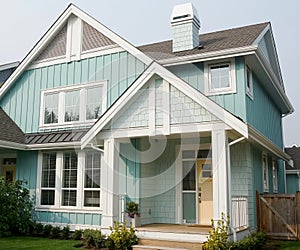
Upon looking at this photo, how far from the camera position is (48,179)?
12852mm

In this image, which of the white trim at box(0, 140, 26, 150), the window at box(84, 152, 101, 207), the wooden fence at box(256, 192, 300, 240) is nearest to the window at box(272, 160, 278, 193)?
the wooden fence at box(256, 192, 300, 240)

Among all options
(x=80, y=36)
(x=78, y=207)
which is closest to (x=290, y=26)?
(x=80, y=36)

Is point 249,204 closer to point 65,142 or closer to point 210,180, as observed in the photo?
point 210,180

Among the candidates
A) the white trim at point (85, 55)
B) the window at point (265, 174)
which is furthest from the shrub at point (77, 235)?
the window at point (265, 174)

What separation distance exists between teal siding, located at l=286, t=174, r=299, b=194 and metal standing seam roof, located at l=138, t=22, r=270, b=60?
872 cm

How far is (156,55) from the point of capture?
13539mm

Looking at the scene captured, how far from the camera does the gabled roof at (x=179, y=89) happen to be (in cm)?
880

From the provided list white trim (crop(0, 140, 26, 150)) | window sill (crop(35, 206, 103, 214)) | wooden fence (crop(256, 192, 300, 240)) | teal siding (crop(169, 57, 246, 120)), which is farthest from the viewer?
white trim (crop(0, 140, 26, 150))

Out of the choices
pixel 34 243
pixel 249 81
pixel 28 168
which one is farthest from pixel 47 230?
pixel 249 81

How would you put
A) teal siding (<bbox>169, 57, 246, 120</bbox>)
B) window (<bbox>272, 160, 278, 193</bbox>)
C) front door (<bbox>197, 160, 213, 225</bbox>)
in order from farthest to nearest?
window (<bbox>272, 160, 278, 193</bbox>), front door (<bbox>197, 160, 213, 225</bbox>), teal siding (<bbox>169, 57, 246, 120</bbox>)

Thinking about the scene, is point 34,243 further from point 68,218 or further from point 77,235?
point 68,218

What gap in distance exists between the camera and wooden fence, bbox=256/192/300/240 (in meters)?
11.5

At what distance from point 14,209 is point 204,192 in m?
6.04

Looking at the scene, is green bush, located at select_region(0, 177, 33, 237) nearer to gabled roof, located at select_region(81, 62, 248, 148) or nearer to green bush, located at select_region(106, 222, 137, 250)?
gabled roof, located at select_region(81, 62, 248, 148)
